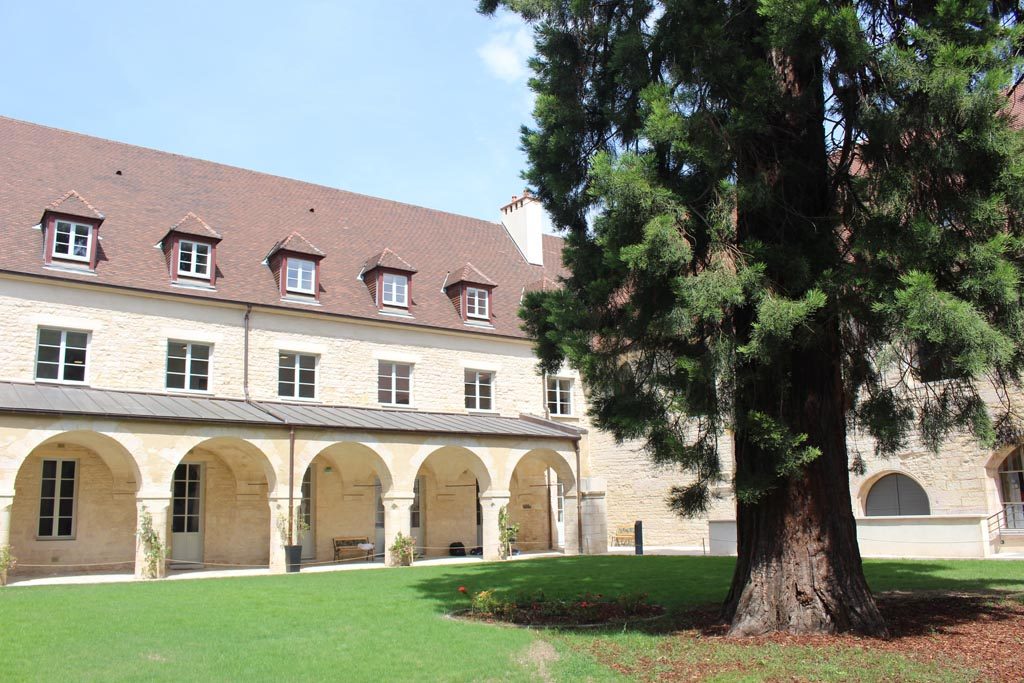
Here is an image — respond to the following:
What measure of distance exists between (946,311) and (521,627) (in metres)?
5.32

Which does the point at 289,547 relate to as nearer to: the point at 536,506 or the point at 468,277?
the point at 536,506

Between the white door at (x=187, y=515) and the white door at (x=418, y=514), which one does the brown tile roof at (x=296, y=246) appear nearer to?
the white door at (x=187, y=515)

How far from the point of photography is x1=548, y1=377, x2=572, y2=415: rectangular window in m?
27.4

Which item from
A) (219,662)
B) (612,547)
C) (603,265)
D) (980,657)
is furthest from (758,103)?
(612,547)

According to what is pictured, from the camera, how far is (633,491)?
88.5ft

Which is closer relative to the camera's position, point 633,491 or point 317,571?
point 317,571

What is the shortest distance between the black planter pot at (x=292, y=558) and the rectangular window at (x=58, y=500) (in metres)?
4.68

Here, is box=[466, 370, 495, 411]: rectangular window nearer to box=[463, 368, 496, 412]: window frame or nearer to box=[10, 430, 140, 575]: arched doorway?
box=[463, 368, 496, 412]: window frame

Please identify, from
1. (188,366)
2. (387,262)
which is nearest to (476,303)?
(387,262)

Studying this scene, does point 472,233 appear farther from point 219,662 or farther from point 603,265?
point 219,662

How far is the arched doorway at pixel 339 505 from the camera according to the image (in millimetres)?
22266

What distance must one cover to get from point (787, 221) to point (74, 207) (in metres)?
16.5

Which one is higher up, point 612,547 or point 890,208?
point 890,208

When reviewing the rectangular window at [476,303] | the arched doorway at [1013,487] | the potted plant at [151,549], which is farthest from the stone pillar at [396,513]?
the arched doorway at [1013,487]
